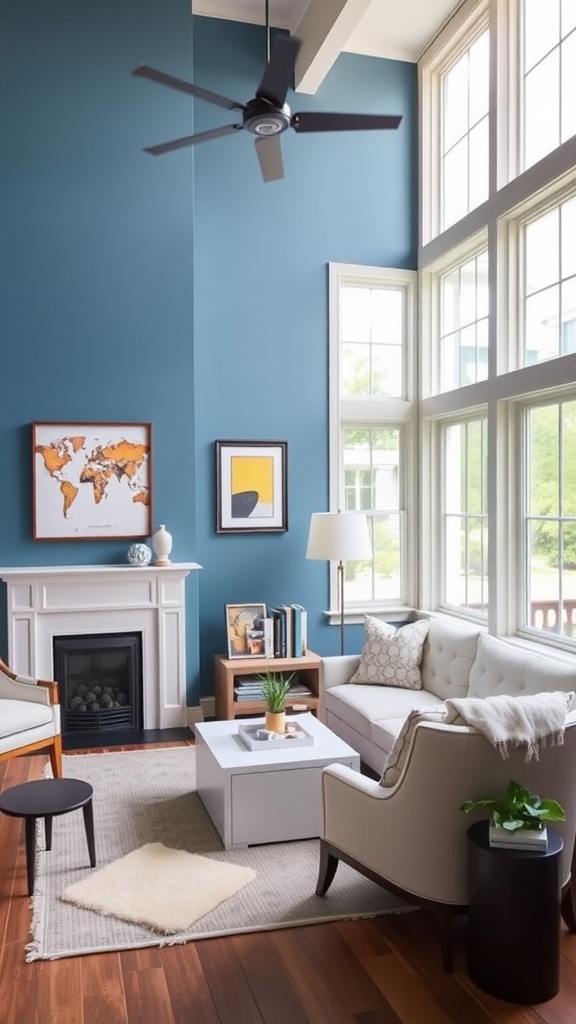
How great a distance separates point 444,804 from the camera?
2.62 meters

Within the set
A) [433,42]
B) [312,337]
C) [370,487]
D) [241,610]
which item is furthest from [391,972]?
[433,42]

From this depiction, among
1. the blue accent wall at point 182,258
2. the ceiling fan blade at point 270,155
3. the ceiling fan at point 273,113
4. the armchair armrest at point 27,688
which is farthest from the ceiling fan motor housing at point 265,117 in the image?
the armchair armrest at point 27,688

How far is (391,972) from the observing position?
2.62 meters

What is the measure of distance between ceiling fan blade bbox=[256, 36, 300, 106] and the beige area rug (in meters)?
3.12

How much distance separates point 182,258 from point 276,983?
171 inches

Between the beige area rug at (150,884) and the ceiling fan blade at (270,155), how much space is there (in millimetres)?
3083

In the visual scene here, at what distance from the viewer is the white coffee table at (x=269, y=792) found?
11.5 feet

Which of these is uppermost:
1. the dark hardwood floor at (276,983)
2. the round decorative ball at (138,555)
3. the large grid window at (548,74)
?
the large grid window at (548,74)

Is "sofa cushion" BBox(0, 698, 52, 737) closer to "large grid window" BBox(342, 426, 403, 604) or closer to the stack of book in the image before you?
the stack of book

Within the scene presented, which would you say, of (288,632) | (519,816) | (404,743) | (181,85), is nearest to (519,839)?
(519,816)

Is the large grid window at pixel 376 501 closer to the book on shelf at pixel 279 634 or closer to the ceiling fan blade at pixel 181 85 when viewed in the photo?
the book on shelf at pixel 279 634

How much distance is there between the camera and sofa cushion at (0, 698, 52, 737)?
12.9ft

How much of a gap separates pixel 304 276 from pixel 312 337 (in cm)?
45

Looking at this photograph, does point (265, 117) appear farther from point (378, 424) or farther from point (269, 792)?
point (378, 424)
